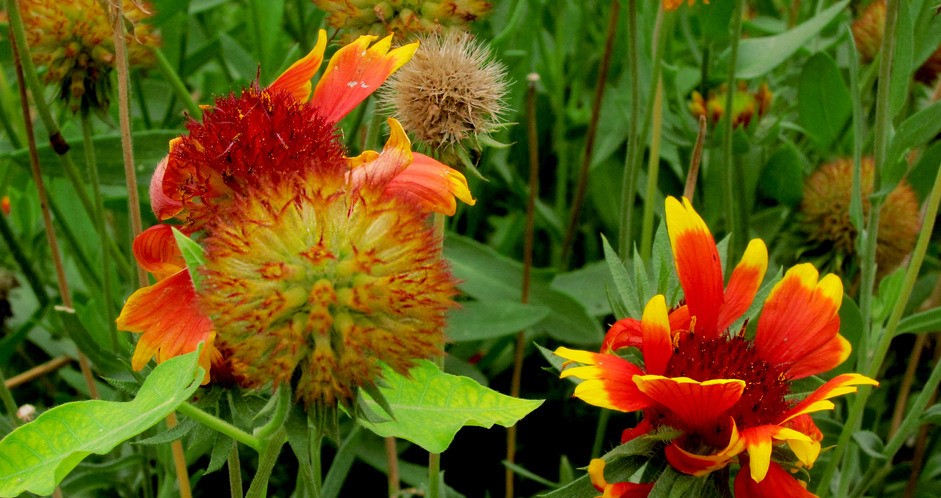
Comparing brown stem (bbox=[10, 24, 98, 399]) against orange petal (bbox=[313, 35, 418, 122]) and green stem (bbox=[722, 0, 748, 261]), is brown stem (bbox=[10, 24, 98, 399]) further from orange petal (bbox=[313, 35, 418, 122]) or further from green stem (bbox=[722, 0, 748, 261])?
green stem (bbox=[722, 0, 748, 261])

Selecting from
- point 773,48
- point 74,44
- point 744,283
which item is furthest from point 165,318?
point 773,48

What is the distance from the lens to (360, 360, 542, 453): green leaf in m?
0.54

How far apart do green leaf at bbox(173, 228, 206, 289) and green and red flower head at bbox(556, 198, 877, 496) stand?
214 millimetres

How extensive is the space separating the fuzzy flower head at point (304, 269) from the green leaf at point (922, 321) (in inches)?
18.5

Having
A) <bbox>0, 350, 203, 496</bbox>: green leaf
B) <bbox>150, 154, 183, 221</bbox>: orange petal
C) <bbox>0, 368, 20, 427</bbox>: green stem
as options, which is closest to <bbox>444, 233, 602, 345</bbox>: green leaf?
<bbox>0, 368, 20, 427</bbox>: green stem

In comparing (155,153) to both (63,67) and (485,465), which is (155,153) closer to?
(63,67)

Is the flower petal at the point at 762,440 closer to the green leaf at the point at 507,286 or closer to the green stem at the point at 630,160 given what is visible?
the green stem at the point at 630,160

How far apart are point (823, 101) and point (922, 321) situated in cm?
43

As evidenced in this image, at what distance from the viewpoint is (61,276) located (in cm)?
90

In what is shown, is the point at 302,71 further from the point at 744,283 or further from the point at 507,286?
the point at 507,286

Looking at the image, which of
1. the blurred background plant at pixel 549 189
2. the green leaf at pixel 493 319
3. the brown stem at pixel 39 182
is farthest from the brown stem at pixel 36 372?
the green leaf at pixel 493 319

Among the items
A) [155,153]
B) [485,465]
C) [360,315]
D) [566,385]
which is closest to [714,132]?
[566,385]

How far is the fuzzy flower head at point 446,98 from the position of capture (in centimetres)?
70

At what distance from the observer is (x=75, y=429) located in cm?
47
